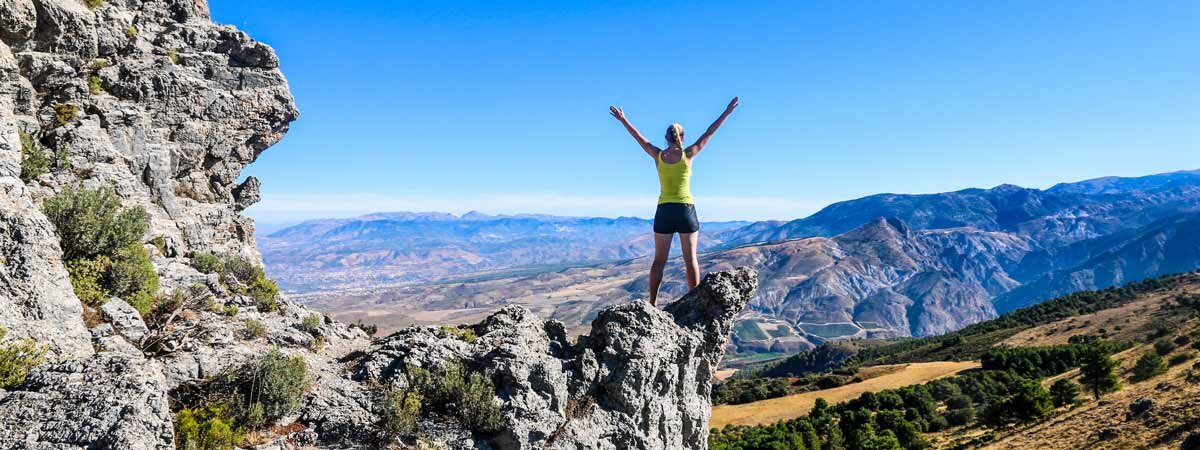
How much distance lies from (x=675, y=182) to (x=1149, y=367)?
72.0 meters

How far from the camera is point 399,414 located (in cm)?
869

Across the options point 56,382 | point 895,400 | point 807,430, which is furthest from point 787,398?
point 56,382

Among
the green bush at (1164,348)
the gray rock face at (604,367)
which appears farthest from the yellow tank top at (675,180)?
the green bush at (1164,348)

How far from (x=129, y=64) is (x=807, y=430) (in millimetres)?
63237

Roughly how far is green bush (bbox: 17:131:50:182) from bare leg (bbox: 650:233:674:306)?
1290 centimetres

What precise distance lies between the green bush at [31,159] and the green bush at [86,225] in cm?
142

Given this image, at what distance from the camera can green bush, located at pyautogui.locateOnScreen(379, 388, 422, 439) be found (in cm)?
870

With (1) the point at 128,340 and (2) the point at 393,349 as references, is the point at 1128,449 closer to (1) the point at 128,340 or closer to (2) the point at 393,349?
(2) the point at 393,349

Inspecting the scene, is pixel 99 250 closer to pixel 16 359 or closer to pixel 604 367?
pixel 16 359

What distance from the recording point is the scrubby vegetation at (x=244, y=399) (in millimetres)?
7566

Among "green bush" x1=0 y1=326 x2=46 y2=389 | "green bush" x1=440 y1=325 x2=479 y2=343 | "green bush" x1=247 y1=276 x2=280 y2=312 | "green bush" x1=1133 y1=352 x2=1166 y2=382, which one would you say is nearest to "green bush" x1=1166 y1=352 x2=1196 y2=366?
"green bush" x1=1133 y1=352 x2=1166 y2=382

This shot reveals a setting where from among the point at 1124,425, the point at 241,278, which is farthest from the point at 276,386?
the point at 1124,425

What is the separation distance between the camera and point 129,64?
57.2ft

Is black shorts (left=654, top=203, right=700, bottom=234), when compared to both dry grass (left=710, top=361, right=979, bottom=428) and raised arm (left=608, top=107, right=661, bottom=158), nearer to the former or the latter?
raised arm (left=608, top=107, right=661, bottom=158)
